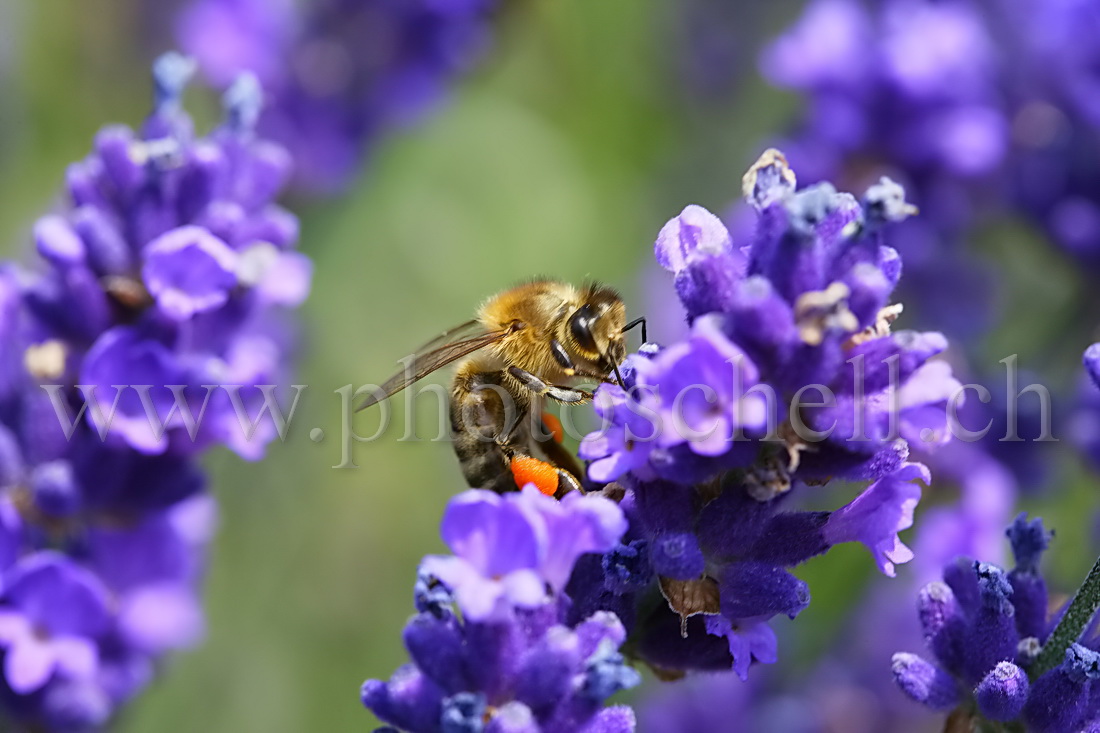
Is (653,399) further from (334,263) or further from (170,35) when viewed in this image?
(170,35)

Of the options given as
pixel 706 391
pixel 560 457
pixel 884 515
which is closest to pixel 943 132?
pixel 560 457

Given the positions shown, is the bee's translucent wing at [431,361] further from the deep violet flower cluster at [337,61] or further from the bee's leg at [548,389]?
the deep violet flower cluster at [337,61]

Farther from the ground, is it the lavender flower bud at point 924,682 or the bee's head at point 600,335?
the bee's head at point 600,335

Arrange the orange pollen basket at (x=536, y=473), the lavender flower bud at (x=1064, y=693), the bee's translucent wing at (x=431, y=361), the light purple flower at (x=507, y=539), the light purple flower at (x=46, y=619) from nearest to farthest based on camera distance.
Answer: the light purple flower at (x=507, y=539) < the lavender flower bud at (x=1064, y=693) < the orange pollen basket at (x=536, y=473) < the light purple flower at (x=46, y=619) < the bee's translucent wing at (x=431, y=361)

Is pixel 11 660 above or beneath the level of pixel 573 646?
above

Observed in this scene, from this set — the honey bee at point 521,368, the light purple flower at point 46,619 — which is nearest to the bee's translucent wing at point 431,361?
the honey bee at point 521,368

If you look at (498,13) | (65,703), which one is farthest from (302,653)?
(498,13)
